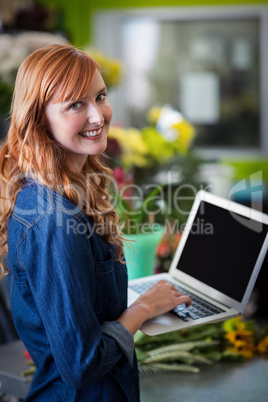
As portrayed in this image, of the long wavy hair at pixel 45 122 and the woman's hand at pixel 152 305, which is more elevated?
the long wavy hair at pixel 45 122

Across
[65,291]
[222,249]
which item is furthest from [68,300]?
[222,249]

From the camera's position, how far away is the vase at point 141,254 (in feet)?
4.68

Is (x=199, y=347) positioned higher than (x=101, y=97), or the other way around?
(x=101, y=97)

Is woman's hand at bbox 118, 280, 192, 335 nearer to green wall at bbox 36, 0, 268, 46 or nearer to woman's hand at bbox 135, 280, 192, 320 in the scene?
woman's hand at bbox 135, 280, 192, 320

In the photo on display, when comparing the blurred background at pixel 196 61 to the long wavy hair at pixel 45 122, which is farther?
the blurred background at pixel 196 61

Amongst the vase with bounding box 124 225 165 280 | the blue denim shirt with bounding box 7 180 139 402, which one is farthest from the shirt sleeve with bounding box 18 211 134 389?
the vase with bounding box 124 225 165 280

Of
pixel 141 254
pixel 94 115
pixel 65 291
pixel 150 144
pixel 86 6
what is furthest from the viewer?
pixel 86 6

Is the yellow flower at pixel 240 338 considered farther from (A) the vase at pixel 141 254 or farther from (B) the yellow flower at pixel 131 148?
(B) the yellow flower at pixel 131 148

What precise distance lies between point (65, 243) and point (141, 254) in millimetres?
571

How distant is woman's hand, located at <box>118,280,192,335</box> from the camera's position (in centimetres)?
104

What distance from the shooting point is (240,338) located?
1.50 m

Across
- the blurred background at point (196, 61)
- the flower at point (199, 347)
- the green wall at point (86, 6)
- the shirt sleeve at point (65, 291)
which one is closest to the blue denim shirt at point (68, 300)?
the shirt sleeve at point (65, 291)

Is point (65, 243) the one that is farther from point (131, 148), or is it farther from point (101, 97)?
point (131, 148)

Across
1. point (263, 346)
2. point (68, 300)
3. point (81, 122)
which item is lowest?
point (263, 346)
